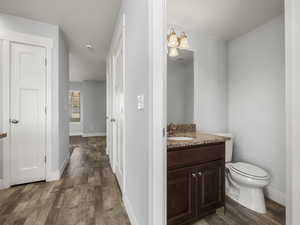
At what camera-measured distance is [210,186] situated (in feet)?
4.71

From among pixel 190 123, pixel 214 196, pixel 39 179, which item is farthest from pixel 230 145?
pixel 39 179

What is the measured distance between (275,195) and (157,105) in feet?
6.85

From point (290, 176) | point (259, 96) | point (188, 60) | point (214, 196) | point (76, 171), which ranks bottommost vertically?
point (76, 171)

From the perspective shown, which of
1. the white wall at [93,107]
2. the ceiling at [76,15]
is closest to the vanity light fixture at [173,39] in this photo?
the ceiling at [76,15]

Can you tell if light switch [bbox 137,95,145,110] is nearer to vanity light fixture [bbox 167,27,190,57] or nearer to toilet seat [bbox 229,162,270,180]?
vanity light fixture [bbox 167,27,190,57]

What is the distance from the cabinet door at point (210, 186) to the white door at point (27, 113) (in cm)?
234

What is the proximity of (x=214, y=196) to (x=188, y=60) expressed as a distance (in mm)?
1817

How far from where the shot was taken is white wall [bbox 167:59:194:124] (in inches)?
84.7

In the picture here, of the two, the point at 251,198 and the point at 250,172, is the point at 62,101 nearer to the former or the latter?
the point at 250,172

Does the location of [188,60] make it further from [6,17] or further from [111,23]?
[6,17]

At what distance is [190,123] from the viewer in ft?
7.32

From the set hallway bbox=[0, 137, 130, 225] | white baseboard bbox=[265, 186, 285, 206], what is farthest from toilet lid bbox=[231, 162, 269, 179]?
hallway bbox=[0, 137, 130, 225]

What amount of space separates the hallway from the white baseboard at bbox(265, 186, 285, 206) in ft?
6.05

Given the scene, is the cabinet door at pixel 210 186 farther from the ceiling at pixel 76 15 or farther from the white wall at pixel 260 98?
the ceiling at pixel 76 15
